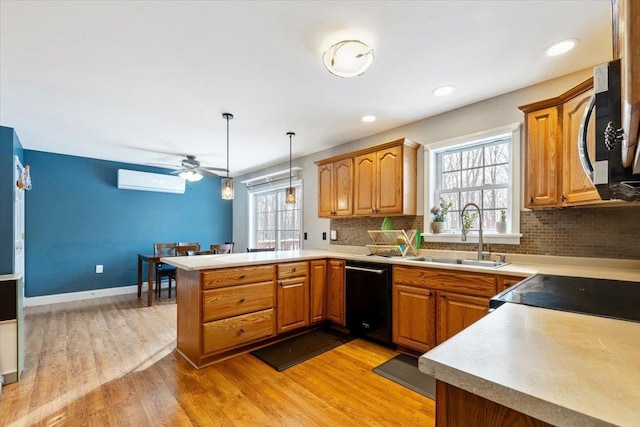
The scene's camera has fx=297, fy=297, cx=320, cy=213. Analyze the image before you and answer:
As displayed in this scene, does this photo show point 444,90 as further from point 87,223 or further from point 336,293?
point 87,223

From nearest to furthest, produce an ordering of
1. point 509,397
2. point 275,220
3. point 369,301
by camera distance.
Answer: point 509,397 < point 369,301 < point 275,220

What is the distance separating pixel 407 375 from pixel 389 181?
184 cm

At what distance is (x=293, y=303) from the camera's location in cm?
305

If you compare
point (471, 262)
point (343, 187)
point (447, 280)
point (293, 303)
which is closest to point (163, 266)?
point (293, 303)

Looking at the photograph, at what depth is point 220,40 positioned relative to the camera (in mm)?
1903

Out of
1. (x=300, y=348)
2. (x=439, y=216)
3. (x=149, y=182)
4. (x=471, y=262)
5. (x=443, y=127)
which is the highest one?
(x=443, y=127)

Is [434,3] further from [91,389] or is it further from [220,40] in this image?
[91,389]

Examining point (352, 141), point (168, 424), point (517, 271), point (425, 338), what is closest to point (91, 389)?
point (168, 424)

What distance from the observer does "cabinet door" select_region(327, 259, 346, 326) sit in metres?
3.21

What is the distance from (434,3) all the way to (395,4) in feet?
0.69

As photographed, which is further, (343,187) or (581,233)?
(343,187)

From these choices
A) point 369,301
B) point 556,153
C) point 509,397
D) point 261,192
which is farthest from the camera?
point 261,192

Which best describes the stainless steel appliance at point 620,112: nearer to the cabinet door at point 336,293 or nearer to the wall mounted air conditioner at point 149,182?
the cabinet door at point 336,293

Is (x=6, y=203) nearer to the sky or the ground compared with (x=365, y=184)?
nearer to the ground
